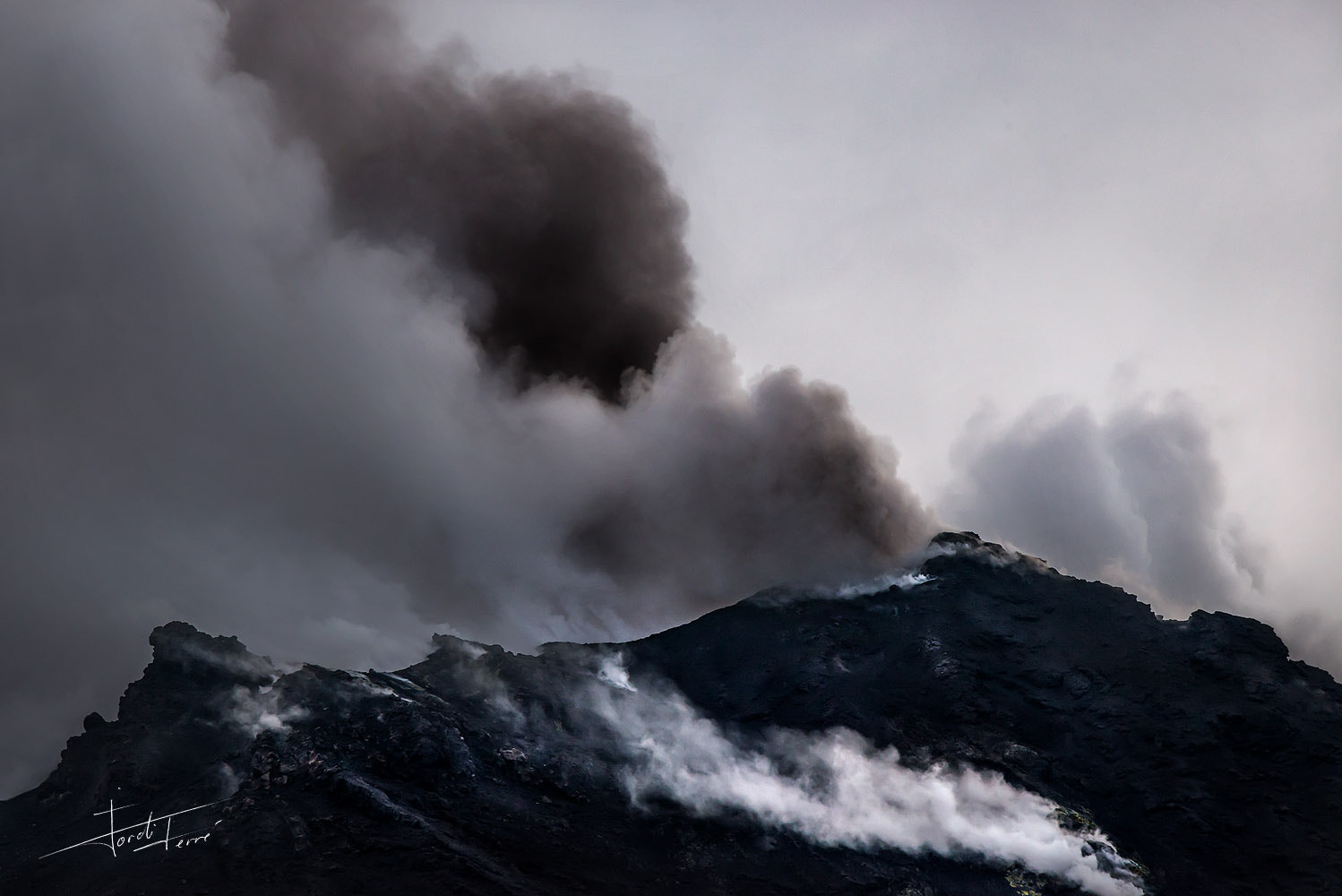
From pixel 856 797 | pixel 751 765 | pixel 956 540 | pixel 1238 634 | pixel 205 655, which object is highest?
pixel 956 540

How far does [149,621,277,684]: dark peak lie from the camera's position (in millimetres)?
123312

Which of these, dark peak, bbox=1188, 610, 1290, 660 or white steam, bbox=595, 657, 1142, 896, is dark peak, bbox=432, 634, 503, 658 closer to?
white steam, bbox=595, 657, 1142, 896

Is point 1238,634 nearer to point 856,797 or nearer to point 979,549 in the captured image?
point 979,549

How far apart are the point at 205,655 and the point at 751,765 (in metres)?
78.3

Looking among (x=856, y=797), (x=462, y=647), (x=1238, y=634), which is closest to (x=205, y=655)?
(x=462, y=647)

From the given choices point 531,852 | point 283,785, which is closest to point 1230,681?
point 531,852

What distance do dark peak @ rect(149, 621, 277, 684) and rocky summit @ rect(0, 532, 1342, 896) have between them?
0.39 meters

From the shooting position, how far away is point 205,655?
124m

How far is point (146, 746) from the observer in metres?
107

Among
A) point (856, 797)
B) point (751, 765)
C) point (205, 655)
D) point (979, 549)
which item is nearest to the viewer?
point (856, 797)

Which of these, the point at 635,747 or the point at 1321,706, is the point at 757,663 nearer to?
the point at 635,747

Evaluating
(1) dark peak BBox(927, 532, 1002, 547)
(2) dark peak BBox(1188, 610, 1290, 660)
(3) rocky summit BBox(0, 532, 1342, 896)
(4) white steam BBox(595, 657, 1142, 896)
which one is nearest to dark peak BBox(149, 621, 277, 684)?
(3) rocky summit BBox(0, 532, 1342, 896)

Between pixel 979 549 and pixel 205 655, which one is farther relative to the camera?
pixel 979 549

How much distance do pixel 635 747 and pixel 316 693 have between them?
37.8m
